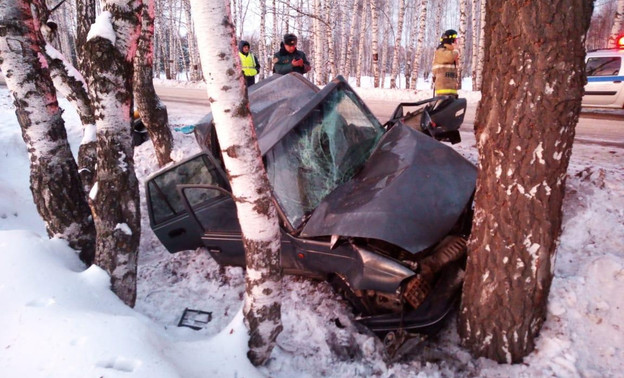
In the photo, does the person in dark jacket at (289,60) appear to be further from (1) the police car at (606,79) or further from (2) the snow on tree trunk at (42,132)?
(1) the police car at (606,79)

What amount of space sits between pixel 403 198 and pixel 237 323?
1435mm

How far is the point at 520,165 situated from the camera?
6.85ft

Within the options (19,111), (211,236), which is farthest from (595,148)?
(19,111)

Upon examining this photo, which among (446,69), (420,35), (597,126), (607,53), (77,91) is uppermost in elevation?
(420,35)

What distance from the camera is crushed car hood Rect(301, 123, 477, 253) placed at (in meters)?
2.51

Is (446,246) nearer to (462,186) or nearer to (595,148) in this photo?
(462,186)

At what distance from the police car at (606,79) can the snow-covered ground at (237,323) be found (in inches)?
232

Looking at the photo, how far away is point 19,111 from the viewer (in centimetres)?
315

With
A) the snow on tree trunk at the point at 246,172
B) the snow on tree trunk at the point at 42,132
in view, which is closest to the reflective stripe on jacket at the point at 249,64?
the snow on tree trunk at the point at 42,132

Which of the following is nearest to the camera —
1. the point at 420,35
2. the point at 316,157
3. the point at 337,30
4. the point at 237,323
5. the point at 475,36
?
the point at 237,323

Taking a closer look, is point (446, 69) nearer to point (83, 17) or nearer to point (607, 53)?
point (607, 53)

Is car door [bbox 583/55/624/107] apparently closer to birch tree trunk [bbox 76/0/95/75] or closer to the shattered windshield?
the shattered windshield

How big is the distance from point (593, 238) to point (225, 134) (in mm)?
3326

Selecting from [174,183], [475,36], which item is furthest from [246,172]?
[475,36]
